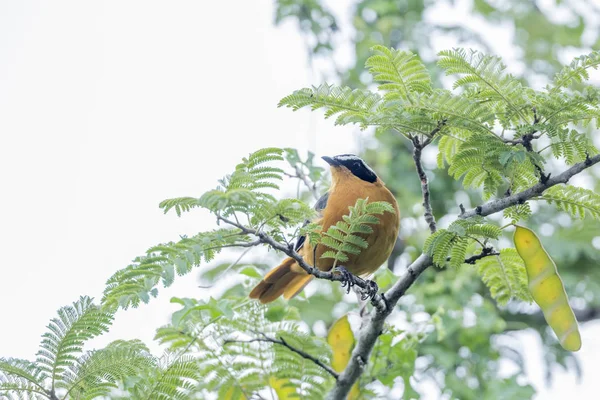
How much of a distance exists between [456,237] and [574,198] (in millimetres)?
518

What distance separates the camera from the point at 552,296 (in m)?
3.02

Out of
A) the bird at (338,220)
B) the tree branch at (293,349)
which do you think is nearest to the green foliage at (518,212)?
the bird at (338,220)

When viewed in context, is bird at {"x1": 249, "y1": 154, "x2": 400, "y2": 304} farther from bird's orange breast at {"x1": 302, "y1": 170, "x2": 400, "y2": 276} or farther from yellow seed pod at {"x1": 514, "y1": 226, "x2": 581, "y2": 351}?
yellow seed pod at {"x1": 514, "y1": 226, "x2": 581, "y2": 351}

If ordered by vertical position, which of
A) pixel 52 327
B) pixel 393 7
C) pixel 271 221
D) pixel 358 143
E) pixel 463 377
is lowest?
pixel 463 377

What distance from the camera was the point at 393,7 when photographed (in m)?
9.46

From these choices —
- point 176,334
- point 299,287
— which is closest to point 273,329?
point 176,334

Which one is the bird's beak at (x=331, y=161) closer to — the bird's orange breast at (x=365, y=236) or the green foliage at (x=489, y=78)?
the bird's orange breast at (x=365, y=236)

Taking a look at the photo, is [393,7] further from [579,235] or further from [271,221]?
[271,221]

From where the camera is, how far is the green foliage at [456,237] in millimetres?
2912

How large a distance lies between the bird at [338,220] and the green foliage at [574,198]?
0.97m

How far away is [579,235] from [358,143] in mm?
2568

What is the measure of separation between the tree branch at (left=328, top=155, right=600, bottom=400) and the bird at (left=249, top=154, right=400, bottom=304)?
0.35 meters

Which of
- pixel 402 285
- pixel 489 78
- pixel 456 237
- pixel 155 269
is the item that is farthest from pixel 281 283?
pixel 489 78

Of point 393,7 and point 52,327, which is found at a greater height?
point 393,7
